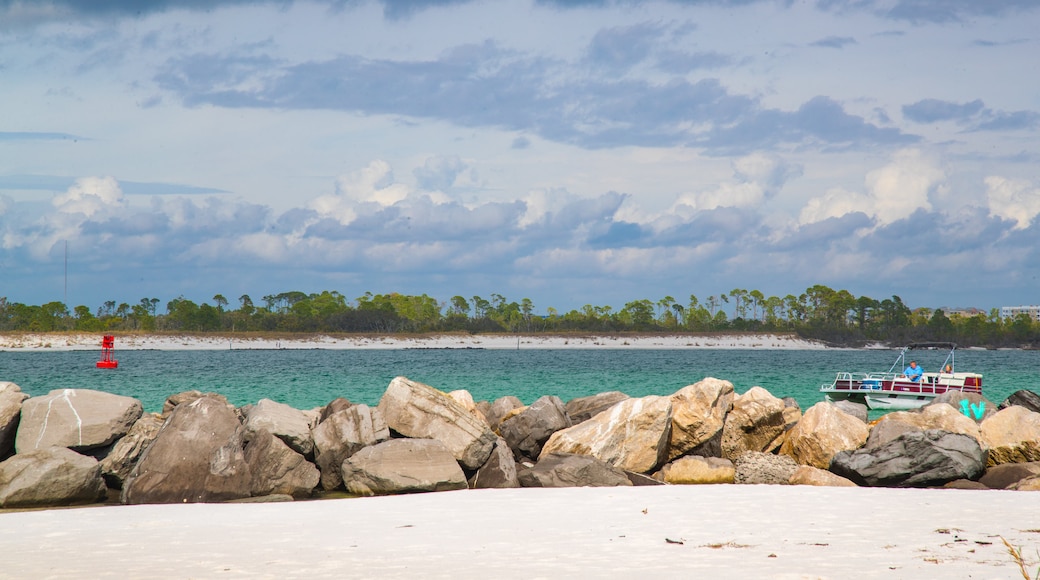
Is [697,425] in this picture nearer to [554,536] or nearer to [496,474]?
[496,474]

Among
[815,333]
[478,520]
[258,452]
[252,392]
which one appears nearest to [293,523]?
[478,520]

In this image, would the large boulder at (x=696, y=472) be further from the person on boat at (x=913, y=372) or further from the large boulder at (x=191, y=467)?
the person on boat at (x=913, y=372)

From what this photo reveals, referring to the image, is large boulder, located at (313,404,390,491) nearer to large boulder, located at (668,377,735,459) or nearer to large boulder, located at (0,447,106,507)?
large boulder, located at (0,447,106,507)

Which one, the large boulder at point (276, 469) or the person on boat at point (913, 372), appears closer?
the large boulder at point (276, 469)

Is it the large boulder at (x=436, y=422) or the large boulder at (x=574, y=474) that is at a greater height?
the large boulder at (x=436, y=422)

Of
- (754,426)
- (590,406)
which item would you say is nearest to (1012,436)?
(754,426)

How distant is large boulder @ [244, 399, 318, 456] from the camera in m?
13.1

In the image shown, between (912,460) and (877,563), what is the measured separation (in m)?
6.40

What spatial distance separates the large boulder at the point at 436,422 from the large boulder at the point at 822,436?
5.37 m

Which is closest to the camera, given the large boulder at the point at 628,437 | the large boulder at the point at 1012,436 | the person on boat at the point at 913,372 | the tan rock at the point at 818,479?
the tan rock at the point at 818,479

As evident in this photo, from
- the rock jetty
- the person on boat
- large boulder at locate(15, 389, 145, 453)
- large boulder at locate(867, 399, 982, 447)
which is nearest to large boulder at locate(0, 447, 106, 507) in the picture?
the rock jetty

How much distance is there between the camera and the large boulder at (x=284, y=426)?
13.1m

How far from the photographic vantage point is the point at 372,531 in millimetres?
9109

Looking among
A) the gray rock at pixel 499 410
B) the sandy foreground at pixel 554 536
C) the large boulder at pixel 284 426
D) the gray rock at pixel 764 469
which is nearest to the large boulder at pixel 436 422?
the large boulder at pixel 284 426
